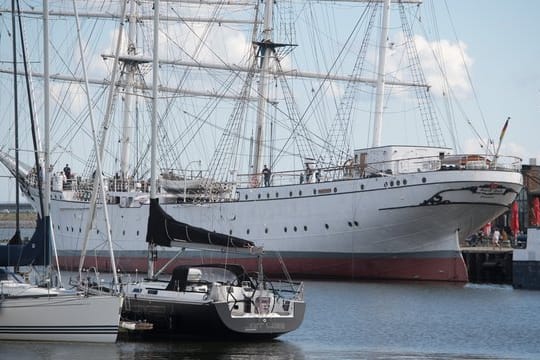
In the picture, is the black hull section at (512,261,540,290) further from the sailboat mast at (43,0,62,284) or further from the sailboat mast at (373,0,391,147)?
the sailboat mast at (43,0,62,284)

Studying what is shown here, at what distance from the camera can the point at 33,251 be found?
33.8m

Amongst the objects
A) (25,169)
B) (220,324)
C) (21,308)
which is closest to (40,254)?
(21,308)

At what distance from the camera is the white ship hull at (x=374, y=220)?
59656 mm

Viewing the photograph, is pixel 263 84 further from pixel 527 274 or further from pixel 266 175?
pixel 527 274

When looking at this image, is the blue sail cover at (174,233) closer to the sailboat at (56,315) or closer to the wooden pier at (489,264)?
the sailboat at (56,315)

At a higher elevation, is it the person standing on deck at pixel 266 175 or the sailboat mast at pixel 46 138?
the person standing on deck at pixel 266 175

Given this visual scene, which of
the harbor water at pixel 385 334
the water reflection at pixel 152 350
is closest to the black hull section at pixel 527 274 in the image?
the harbor water at pixel 385 334

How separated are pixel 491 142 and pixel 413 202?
16.5 ft

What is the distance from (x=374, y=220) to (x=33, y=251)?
30507 mm

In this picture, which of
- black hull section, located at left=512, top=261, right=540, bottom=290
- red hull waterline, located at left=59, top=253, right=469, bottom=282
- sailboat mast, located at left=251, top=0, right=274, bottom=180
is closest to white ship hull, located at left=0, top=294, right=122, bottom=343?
black hull section, located at left=512, top=261, right=540, bottom=290

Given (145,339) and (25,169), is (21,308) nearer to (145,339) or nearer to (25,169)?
(145,339)

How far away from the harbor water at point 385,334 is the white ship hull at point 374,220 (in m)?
5.96

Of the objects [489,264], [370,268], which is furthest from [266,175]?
[489,264]

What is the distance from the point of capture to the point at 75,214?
78.8m
